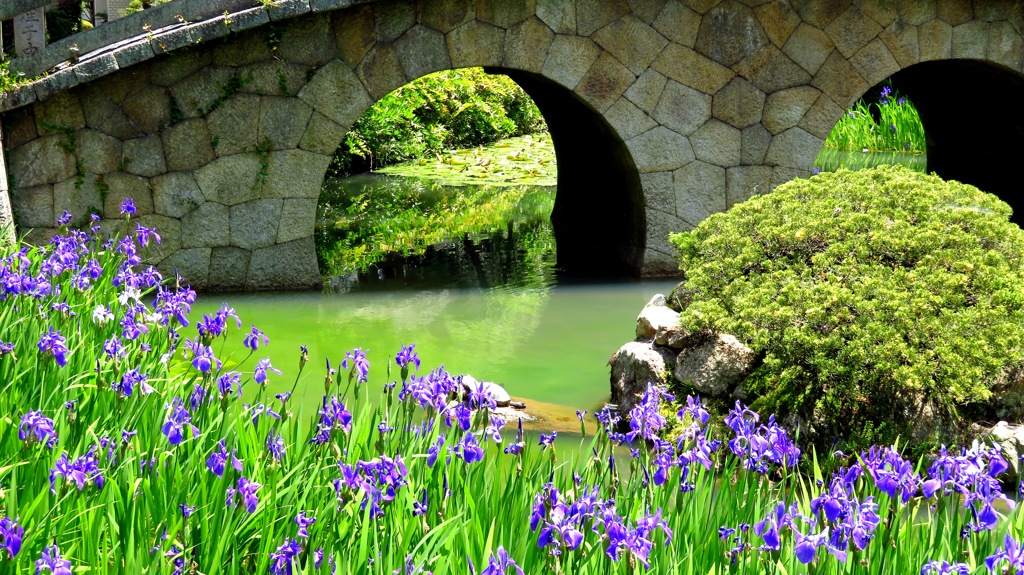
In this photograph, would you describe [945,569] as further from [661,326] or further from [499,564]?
[661,326]

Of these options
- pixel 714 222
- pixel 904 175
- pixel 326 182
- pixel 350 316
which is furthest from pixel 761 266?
pixel 326 182

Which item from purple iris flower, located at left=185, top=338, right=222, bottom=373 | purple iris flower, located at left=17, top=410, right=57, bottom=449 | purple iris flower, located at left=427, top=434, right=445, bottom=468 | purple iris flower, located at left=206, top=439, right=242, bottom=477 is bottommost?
purple iris flower, located at left=427, top=434, right=445, bottom=468

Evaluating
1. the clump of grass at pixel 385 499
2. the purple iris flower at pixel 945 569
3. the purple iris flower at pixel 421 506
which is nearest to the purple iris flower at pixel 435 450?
the clump of grass at pixel 385 499

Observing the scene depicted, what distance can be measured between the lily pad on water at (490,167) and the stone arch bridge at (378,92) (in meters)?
5.94

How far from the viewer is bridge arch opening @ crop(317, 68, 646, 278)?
7598 millimetres

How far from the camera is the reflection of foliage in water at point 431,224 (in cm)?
859

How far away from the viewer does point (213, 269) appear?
6.59 meters

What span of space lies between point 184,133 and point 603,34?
107 inches

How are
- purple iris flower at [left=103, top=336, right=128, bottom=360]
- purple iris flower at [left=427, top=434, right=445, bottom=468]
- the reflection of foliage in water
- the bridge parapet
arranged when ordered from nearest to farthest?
purple iris flower at [left=427, top=434, right=445, bottom=468] < purple iris flower at [left=103, top=336, right=128, bottom=360] < the bridge parapet < the reflection of foliage in water

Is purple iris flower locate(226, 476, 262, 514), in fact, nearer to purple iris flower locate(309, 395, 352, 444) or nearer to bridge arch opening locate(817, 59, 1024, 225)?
purple iris flower locate(309, 395, 352, 444)

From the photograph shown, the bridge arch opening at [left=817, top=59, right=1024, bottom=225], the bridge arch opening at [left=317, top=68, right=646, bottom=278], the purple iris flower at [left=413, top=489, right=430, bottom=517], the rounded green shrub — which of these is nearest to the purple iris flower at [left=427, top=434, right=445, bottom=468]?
the purple iris flower at [left=413, top=489, right=430, bottom=517]

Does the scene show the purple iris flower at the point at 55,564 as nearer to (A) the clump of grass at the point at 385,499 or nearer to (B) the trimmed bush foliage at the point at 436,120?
(A) the clump of grass at the point at 385,499

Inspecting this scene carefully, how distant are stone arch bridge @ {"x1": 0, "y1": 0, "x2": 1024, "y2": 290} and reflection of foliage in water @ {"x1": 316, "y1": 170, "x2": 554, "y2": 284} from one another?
119 centimetres

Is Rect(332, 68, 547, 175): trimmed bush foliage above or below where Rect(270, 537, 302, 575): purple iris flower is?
above
